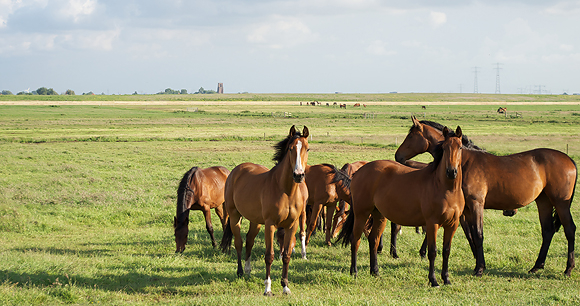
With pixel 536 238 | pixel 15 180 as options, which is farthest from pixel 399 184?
pixel 15 180

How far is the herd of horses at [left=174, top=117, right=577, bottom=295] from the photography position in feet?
23.3

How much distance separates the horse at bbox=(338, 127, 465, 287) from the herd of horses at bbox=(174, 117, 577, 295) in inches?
0.6

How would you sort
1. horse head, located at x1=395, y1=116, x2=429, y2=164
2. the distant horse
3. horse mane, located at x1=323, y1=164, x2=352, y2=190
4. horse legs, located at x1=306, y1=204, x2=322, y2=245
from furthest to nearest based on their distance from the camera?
the distant horse
horse legs, located at x1=306, y1=204, x2=322, y2=245
horse mane, located at x1=323, y1=164, x2=352, y2=190
horse head, located at x1=395, y1=116, x2=429, y2=164

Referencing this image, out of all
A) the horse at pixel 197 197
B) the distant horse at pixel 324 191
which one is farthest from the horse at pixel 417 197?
the horse at pixel 197 197

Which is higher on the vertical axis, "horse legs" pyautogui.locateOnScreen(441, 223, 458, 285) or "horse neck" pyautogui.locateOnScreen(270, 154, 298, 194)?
"horse neck" pyautogui.locateOnScreen(270, 154, 298, 194)

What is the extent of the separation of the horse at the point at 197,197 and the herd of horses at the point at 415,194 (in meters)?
0.03

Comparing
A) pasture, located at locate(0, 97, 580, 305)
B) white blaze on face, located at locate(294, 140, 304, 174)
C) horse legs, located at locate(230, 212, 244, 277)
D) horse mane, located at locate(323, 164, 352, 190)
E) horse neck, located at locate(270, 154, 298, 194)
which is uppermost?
white blaze on face, located at locate(294, 140, 304, 174)

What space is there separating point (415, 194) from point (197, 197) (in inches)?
207

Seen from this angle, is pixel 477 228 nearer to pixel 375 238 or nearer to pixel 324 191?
pixel 375 238

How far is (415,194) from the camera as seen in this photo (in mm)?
7605

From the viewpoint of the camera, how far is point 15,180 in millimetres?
17531

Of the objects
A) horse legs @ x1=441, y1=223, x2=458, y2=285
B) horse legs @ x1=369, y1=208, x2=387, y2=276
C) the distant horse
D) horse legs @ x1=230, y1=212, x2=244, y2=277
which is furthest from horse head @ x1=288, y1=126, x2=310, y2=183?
the distant horse

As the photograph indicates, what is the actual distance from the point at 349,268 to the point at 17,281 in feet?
18.2

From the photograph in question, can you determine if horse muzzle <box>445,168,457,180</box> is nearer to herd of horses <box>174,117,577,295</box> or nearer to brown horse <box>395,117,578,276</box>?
herd of horses <box>174,117,577,295</box>
